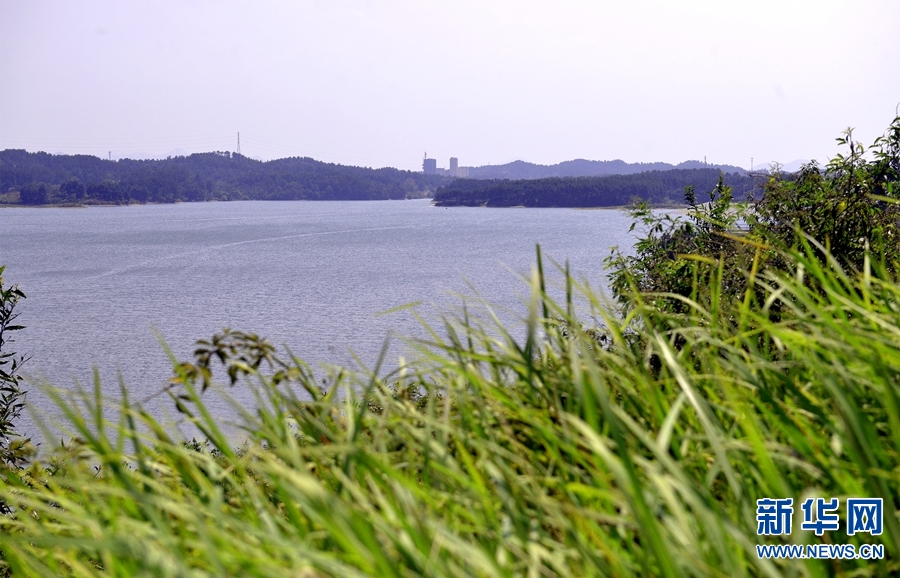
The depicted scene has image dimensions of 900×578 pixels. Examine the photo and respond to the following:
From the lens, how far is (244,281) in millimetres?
56656

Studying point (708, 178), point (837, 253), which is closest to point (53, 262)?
point (837, 253)

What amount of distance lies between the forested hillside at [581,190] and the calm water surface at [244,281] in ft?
59.9

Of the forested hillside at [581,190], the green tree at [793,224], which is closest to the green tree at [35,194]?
the forested hillside at [581,190]

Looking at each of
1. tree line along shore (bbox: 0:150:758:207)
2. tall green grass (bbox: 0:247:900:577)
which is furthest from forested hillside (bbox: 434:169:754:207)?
tall green grass (bbox: 0:247:900:577)

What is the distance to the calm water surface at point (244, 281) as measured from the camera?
113ft

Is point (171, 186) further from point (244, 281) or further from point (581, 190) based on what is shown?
point (244, 281)

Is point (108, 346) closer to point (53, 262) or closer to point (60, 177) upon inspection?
point (53, 262)

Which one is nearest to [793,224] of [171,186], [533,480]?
[533,480]

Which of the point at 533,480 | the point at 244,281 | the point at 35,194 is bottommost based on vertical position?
the point at 244,281

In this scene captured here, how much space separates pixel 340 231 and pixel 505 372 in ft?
337

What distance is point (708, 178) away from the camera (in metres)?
114

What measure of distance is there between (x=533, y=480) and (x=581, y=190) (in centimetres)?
14586

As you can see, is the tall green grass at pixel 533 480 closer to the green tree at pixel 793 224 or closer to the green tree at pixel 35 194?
the green tree at pixel 793 224

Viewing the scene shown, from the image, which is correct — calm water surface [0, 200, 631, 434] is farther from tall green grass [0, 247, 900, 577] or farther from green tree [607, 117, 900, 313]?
tall green grass [0, 247, 900, 577]
